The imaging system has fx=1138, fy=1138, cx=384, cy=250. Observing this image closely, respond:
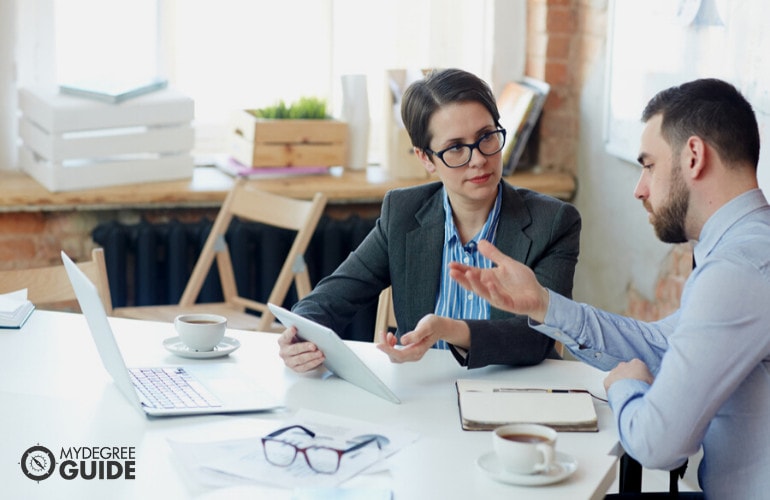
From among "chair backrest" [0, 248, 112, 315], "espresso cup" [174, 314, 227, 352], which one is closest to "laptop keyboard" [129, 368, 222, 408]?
"espresso cup" [174, 314, 227, 352]

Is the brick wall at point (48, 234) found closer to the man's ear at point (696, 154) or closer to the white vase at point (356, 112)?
the white vase at point (356, 112)

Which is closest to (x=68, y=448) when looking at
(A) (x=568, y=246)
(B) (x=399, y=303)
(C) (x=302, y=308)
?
(C) (x=302, y=308)

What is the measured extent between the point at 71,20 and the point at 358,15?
3.62 feet

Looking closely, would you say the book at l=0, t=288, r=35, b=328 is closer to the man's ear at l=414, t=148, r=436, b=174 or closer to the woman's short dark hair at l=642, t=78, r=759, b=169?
the man's ear at l=414, t=148, r=436, b=174

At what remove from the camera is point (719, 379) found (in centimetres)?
176

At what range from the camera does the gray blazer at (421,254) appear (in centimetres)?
255

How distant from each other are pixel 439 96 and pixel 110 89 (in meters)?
1.86

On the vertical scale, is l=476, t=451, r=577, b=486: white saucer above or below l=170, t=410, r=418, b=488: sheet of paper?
above

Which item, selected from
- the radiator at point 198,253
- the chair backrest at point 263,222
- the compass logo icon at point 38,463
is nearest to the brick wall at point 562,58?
the radiator at point 198,253

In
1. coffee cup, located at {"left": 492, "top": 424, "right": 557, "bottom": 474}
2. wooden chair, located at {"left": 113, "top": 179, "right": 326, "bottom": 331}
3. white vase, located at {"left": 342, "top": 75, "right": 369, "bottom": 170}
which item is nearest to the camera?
coffee cup, located at {"left": 492, "top": 424, "right": 557, "bottom": 474}

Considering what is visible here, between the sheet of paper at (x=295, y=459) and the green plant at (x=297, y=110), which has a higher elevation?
the green plant at (x=297, y=110)

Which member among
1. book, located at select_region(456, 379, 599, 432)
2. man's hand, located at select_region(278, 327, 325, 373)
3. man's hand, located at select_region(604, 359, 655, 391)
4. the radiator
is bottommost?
the radiator

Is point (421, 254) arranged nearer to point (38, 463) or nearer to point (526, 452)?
point (526, 452)

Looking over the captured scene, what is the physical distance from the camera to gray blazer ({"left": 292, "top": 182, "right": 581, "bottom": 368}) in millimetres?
2551
